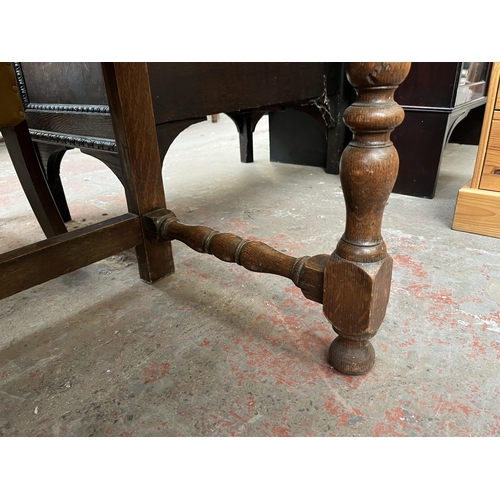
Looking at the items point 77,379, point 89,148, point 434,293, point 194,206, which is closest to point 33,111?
point 89,148

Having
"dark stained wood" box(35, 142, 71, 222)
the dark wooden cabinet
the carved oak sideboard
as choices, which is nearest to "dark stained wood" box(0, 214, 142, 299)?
the carved oak sideboard

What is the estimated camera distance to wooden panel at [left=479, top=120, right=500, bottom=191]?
4.68 feet

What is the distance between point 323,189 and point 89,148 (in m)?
1.21

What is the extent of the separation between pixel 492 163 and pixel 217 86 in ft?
3.33

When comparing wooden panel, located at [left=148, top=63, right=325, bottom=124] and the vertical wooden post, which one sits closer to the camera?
the vertical wooden post

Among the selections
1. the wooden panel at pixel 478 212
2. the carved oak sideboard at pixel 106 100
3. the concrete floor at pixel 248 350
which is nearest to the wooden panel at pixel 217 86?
the carved oak sideboard at pixel 106 100

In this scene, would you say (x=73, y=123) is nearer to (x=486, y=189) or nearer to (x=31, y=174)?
(x=31, y=174)

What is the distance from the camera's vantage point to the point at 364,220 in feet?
2.35

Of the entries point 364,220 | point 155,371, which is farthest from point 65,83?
point 364,220

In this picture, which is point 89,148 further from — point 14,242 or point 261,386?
point 261,386

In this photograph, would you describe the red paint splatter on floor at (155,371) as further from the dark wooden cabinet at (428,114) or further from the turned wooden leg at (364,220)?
the dark wooden cabinet at (428,114)

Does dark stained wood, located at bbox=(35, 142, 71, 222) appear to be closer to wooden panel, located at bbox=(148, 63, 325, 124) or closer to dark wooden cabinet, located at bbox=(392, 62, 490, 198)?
wooden panel, located at bbox=(148, 63, 325, 124)

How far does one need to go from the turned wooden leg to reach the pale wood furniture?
915 mm

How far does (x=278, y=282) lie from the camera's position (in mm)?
1218
